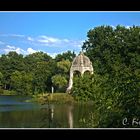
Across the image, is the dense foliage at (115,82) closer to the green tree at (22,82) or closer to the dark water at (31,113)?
the dark water at (31,113)

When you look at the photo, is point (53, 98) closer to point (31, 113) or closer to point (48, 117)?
point (48, 117)

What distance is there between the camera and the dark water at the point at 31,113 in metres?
4.22

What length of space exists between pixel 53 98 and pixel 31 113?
0.76 m

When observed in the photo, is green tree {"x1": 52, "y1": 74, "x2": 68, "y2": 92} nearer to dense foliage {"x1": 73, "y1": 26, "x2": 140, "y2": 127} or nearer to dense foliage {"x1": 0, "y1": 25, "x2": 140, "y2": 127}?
dense foliage {"x1": 0, "y1": 25, "x2": 140, "y2": 127}

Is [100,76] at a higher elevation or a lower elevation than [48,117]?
higher

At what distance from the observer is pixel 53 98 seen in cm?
410

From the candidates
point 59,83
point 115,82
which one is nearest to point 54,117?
point 59,83

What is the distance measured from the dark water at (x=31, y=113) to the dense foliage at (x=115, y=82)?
31 centimetres

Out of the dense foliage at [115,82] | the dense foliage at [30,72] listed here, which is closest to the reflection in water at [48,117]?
the dense foliage at [30,72]

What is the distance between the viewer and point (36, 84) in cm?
435

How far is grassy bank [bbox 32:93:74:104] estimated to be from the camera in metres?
3.87

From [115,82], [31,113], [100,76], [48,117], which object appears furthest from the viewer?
[31,113]
